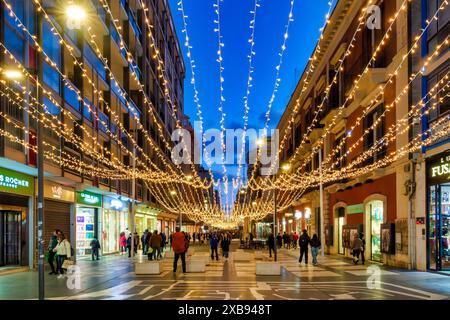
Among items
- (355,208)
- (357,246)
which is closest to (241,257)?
(357,246)

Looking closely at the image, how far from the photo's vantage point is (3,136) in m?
17.9

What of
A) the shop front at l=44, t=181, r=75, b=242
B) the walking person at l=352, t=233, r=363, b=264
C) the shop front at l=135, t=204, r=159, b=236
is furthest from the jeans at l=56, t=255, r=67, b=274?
the shop front at l=135, t=204, r=159, b=236

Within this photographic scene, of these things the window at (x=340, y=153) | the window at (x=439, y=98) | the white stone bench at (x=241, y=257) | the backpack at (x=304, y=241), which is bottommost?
the white stone bench at (x=241, y=257)

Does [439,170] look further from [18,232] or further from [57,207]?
[57,207]

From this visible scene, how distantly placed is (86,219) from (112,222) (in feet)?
Answer: 21.5

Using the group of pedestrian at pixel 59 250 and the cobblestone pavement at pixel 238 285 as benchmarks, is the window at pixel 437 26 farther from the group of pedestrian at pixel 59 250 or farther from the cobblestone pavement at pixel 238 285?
the group of pedestrian at pixel 59 250

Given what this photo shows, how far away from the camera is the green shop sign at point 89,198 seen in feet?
97.3

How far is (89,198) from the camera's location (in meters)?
31.6

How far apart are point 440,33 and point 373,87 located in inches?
255

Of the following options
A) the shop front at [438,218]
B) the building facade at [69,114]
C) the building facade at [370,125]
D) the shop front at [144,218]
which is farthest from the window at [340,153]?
the shop front at [144,218]

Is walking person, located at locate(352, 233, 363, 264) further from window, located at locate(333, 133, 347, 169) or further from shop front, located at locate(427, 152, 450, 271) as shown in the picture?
window, located at locate(333, 133, 347, 169)

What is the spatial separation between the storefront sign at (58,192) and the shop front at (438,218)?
16409 mm
